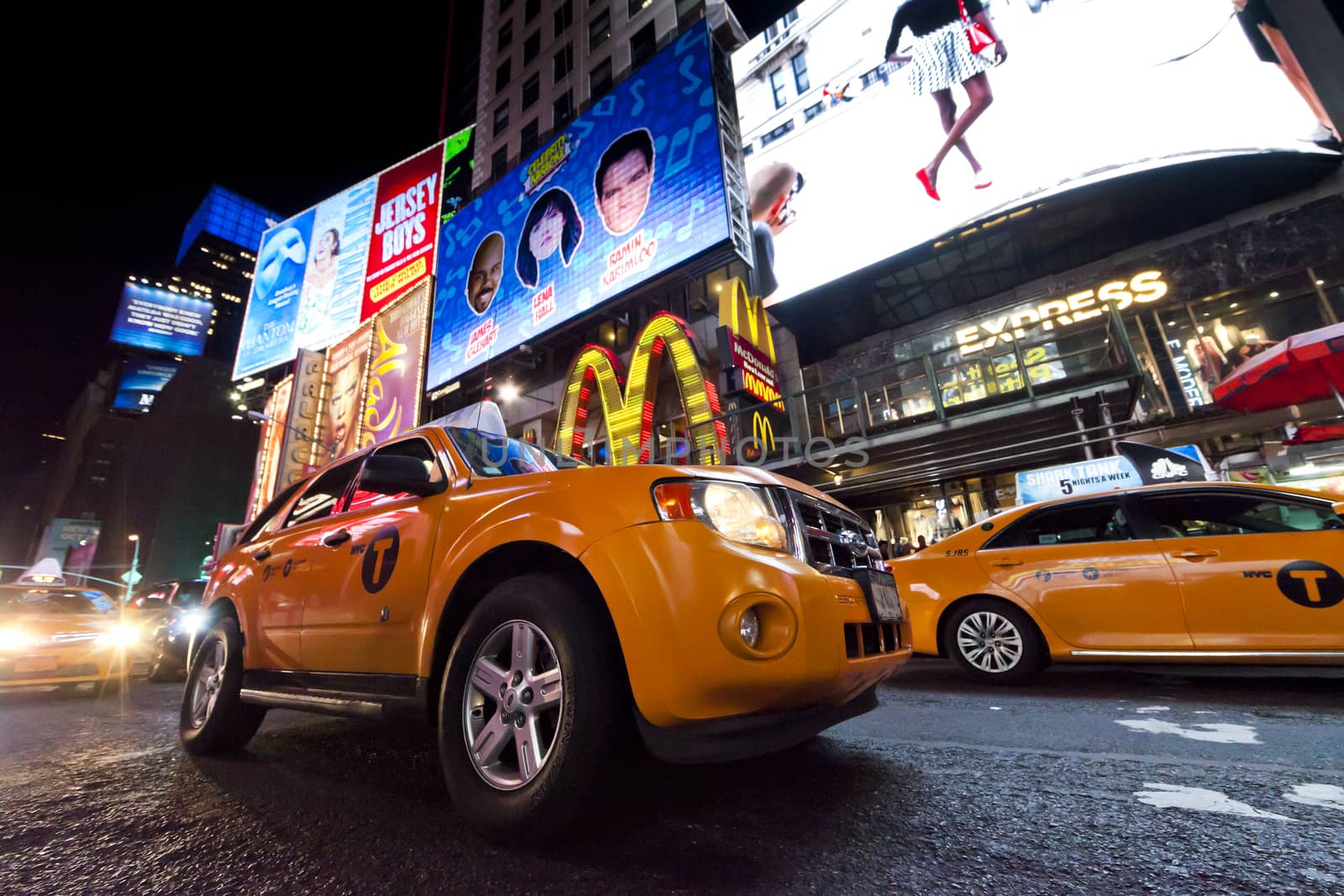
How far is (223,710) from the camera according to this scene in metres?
2.96

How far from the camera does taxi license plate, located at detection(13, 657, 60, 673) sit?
18.7 ft

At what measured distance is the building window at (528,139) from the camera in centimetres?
2455

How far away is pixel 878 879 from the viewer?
4.18 feet

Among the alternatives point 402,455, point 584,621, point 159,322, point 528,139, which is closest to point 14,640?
point 402,455

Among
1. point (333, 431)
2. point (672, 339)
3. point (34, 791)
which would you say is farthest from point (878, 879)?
point (333, 431)

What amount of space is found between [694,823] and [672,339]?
1088 cm

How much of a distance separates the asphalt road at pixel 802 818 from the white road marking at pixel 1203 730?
0.07 feet

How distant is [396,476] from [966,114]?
1541cm

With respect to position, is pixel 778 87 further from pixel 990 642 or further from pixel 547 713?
pixel 547 713

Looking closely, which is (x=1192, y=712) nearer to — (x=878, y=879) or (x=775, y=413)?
(x=878, y=879)

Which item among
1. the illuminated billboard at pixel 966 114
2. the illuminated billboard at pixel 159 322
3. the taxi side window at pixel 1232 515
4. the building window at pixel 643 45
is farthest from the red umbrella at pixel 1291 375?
the illuminated billboard at pixel 159 322

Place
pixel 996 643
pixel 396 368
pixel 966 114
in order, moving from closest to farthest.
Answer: pixel 996 643 < pixel 966 114 < pixel 396 368

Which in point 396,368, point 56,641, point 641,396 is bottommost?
point 56,641

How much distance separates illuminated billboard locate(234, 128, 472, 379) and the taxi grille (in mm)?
23059
